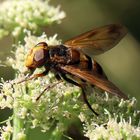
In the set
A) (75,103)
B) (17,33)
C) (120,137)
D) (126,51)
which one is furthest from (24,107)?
(126,51)

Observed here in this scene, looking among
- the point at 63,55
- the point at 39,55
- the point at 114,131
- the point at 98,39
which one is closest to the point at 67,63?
the point at 63,55

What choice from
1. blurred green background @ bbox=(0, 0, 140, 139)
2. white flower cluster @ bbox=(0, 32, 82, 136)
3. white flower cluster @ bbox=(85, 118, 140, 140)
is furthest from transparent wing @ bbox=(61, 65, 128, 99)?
blurred green background @ bbox=(0, 0, 140, 139)

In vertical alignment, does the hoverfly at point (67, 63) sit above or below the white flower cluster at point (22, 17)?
below

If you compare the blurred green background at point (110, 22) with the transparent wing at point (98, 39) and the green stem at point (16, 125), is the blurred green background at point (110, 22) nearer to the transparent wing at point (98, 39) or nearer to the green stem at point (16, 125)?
the transparent wing at point (98, 39)

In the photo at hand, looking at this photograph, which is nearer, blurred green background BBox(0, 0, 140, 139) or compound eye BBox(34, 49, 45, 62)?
compound eye BBox(34, 49, 45, 62)

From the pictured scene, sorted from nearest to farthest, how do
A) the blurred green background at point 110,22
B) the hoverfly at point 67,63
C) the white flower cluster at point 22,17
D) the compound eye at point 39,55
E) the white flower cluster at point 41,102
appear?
the white flower cluster at point 41,102, the hoverfly at point 67,63, the compound eye at point 39,55, the white flower cluster at point 22,17, the blurred green background at point 110,22

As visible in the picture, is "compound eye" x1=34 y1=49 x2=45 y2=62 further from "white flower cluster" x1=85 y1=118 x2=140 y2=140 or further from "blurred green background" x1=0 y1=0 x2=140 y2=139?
"blurred green background" x1=0 y1=0 x2=140 y2=139

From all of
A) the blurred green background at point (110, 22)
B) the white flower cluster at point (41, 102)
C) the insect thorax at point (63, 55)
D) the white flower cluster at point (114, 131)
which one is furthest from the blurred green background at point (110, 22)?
the white flower cluster at point (114, 131)

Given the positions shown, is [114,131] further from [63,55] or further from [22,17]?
[22,17]
